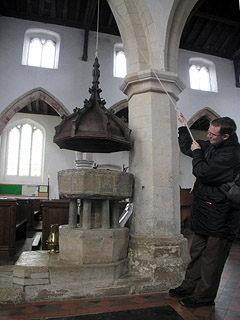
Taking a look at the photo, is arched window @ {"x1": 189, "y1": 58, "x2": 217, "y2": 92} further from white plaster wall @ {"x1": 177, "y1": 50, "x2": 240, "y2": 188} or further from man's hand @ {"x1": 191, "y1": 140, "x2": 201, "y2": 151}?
man's hand @ {"x1": 191, "y1": 140, "x2": 201, "y2": 151}

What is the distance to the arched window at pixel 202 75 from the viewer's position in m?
11.9

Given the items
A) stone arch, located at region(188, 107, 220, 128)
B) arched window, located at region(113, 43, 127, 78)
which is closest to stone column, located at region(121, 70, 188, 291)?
arched window, located at region(113, 43, 127, 78)

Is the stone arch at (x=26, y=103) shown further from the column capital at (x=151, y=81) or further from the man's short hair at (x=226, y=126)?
the man's short hair at (x=226, y=126)

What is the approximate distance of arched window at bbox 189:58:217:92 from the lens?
11930mm

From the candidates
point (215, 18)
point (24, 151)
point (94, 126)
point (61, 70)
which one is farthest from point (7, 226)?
point (215, 18)

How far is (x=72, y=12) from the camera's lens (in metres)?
10.0

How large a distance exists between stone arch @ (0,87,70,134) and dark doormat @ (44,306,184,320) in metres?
8.56

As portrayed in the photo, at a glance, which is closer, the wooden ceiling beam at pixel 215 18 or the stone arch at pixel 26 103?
the stone arch at pixel 26 103

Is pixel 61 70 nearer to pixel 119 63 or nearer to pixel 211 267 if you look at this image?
pixel 119 63

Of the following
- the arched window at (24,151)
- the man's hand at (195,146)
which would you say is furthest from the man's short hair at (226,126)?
the arched window at (24,151)

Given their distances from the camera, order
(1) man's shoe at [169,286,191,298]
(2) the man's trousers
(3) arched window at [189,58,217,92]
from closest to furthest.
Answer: (2) the man's trousers, (1) man's shoe at [169,286,191,298], (3) arched window at [189,58,217,92]

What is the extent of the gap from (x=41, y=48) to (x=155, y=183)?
9.54 metres

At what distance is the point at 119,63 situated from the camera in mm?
10852

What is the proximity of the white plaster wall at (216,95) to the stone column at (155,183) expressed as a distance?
8.62 m
